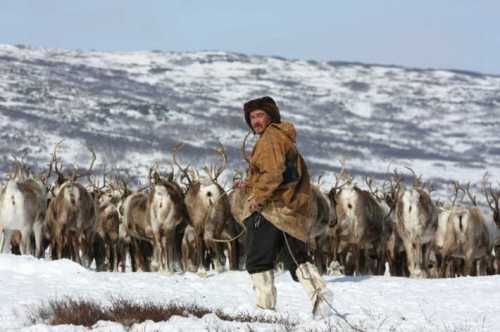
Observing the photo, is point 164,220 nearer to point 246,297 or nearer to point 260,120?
point 246,297

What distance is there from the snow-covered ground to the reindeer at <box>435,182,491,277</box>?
16.8 feet

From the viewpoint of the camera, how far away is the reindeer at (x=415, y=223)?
64.8 ft

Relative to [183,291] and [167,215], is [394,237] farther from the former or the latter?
[183,291]

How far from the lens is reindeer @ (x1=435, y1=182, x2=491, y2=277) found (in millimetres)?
20750

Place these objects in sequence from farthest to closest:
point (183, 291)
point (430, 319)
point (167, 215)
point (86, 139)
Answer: point (86, 139)
point (167, 215)
point (183, 291)
point (430, 319)

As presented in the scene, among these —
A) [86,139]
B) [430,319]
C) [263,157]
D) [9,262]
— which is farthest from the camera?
[86,139]

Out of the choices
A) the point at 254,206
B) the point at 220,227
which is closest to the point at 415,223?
the point at 220,227

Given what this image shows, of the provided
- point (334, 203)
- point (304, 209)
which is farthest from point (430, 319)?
point (334, 203)

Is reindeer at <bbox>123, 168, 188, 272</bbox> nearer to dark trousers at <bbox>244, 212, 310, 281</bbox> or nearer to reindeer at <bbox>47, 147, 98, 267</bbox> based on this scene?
reindeer at <bbox>47, 147, 98, 267</bbox>

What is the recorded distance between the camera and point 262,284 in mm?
9492

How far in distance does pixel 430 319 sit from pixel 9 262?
711 cm

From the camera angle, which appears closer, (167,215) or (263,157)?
(263,157)

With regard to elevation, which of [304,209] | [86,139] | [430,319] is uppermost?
[86,139]

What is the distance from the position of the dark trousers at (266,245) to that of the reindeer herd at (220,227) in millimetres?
8483
